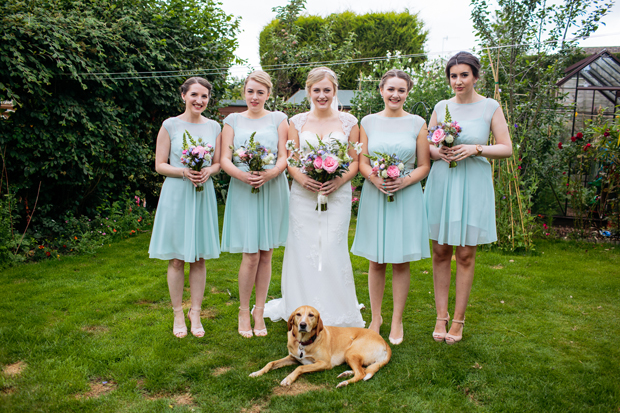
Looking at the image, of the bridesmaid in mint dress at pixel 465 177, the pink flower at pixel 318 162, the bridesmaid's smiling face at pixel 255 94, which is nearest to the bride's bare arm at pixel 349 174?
the pink flower at pixel 318 162

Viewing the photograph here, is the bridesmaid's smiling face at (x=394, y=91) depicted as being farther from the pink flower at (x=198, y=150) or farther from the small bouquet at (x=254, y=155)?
the pink flower at (x=198, y=150)

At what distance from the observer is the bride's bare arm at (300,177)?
12.6 ft

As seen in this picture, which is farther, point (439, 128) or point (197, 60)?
point (197, 60)

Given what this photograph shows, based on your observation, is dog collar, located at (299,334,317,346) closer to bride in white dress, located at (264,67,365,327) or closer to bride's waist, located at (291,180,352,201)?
bride in white dress, located at (264,67,365,327)

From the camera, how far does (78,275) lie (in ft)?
18.1

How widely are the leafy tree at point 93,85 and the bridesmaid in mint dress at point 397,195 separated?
4565 millimetres

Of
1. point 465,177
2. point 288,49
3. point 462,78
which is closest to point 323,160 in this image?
point 465,177

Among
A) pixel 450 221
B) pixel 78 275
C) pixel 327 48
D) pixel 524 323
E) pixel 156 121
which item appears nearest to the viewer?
pixel 450 221

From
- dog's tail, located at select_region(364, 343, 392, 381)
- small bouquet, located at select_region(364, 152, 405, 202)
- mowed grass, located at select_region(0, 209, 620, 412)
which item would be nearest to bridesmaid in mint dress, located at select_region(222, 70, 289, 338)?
mowed grass, located at select_region(0, 209, 620, 412)

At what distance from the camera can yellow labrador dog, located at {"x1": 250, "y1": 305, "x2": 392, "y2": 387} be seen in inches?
126

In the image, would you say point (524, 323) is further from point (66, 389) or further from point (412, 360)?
point (66, 389)

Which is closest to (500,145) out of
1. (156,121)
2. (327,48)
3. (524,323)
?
(524,323)

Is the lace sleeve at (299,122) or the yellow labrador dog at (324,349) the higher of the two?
the lace sleeve at (299,122)

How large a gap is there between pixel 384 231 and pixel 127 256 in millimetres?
4375
